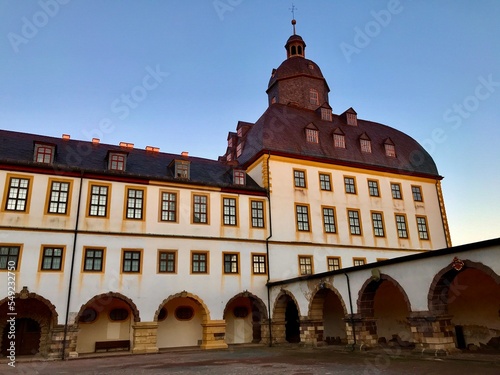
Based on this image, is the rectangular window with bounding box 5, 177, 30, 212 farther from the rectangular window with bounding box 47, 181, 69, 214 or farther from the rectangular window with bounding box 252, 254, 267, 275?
the rectangular window with bounding box 252, 254, 267, 275

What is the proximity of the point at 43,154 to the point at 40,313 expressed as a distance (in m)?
8.06

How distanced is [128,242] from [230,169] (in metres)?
8.75

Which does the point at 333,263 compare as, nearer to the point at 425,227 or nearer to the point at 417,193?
the point at 425,227

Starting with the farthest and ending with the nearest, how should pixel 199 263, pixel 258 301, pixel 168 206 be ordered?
pixel 258 301
pixel 168 206
pixel 199 263

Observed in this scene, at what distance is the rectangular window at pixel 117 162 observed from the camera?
22.5m

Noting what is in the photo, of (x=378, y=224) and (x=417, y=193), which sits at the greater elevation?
(x=417, y=193)

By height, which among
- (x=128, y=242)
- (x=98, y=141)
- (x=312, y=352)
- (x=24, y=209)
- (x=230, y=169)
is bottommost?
(x=312, y=352)

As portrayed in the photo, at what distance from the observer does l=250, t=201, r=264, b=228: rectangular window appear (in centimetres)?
2458

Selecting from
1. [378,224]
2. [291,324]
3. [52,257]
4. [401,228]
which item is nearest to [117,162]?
[52,257]

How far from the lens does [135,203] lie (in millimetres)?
21938

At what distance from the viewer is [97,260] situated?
66.2ft

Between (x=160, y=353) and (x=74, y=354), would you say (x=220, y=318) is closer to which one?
(x=160, y=353)

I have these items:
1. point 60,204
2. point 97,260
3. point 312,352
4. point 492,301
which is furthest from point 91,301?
point 492,301

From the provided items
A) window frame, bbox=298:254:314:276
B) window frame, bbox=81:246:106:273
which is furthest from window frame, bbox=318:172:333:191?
window frame, bbox=81:246:106:273
